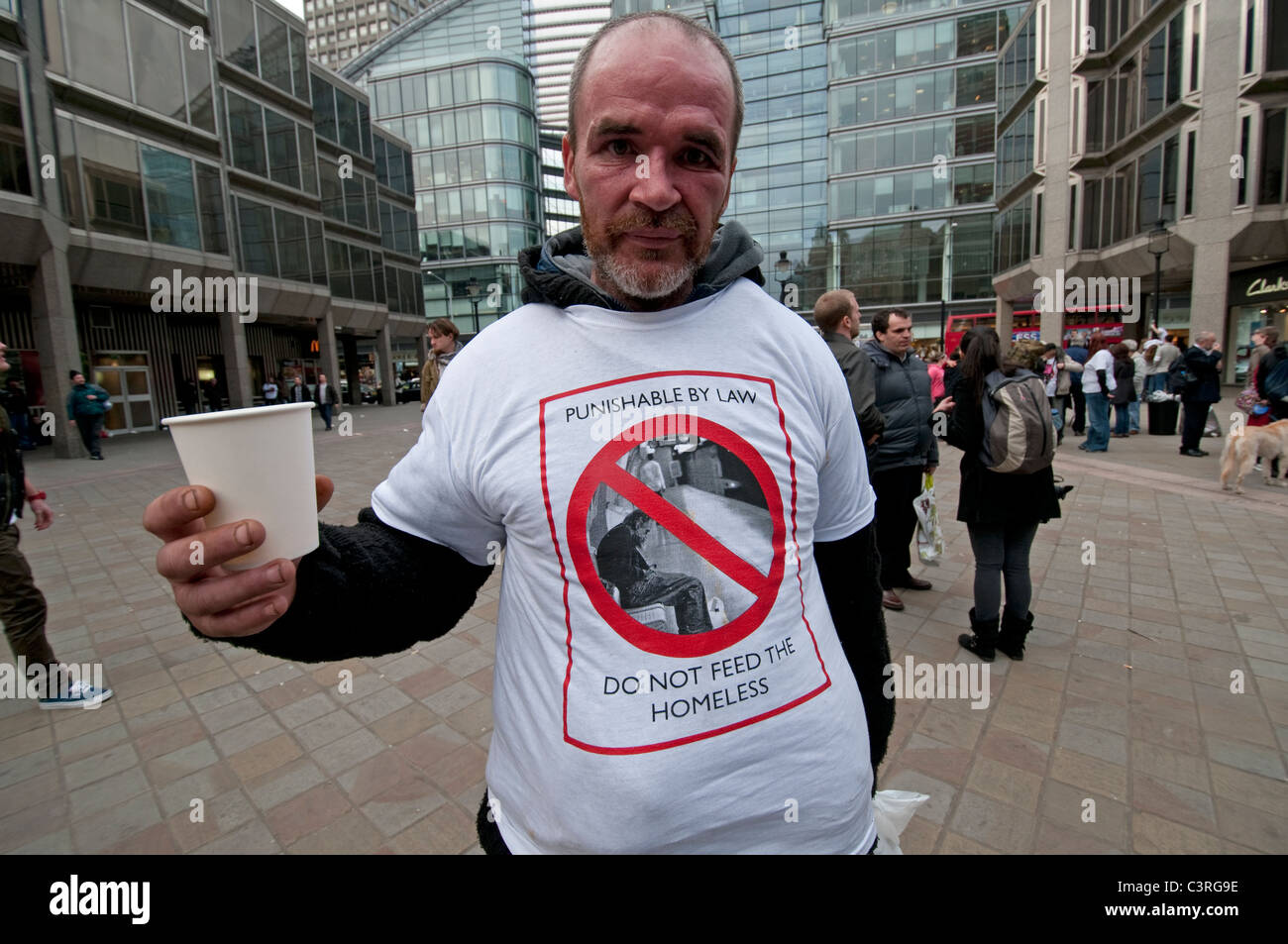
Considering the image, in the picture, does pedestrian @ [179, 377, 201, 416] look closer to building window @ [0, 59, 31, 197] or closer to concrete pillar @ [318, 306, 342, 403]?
concrete pillar @ [318, 306, 342, 403]

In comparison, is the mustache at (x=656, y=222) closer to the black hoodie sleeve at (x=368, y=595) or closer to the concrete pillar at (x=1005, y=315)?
the black hoodie sleeve at (x=368, y=595)

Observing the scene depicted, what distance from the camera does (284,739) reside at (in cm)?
322

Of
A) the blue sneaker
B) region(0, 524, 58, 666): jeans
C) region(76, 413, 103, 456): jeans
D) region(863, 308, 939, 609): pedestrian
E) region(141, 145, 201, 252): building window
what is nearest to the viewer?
region(0, 524, 58, 666): jeans

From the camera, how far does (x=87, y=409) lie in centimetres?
1400

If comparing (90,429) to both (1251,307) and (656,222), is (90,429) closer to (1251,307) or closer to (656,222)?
(656,222)

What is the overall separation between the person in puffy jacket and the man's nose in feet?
58.1

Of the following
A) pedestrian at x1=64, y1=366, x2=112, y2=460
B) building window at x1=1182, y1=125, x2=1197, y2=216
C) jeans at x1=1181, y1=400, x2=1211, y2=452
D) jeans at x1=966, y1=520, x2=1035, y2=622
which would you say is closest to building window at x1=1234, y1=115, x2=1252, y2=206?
building window at x1=1182, y1=125, x2=1197, y2=216

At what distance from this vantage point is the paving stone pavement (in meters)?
2.54

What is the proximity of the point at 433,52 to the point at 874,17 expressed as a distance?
4239 cm

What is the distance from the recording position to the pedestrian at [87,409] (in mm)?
13836

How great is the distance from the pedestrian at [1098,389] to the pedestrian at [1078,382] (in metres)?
0.43

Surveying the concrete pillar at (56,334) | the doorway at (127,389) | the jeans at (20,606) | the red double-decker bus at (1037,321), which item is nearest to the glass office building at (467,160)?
the doorway at (127,389)
